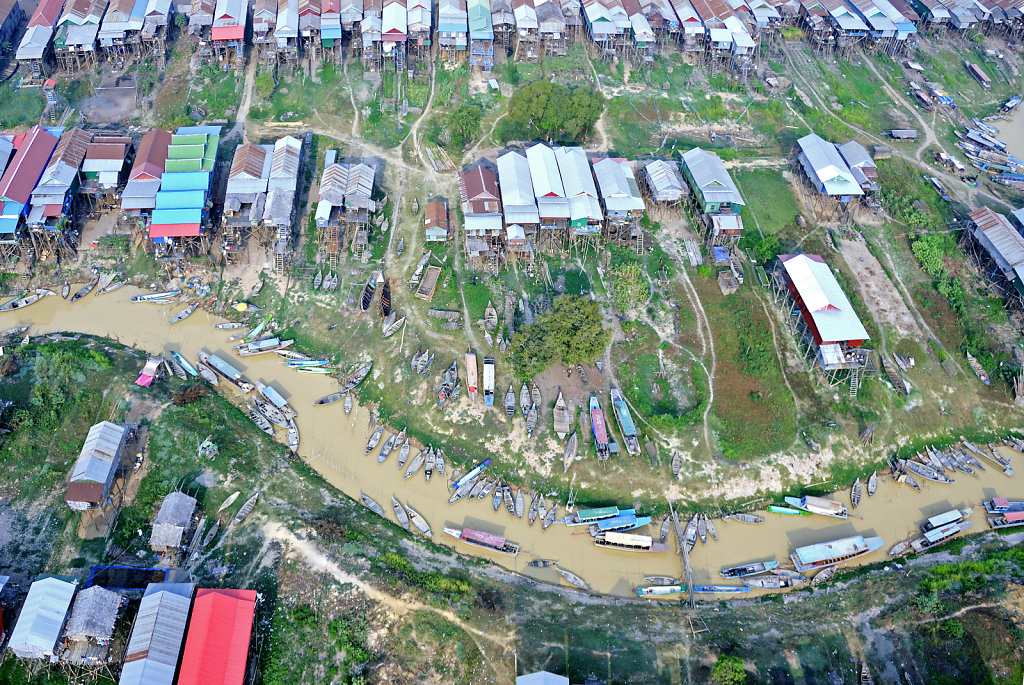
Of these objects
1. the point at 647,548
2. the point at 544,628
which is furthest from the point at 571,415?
the point at 544,628

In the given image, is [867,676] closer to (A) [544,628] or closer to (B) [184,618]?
(A) [544,628]

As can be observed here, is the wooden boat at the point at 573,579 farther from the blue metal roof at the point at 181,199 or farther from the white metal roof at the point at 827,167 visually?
the blue metal roof at the point at 181,199

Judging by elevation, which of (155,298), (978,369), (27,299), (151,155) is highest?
(978,369)

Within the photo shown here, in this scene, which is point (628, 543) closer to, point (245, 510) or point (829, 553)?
point (829, 553)

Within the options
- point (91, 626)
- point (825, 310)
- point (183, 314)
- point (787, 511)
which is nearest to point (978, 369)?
point (825, 310)

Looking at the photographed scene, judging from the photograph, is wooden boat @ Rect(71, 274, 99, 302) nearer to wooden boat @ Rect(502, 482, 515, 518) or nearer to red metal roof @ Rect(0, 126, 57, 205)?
red metal roof @ Rect(0, 126, 57, 205)

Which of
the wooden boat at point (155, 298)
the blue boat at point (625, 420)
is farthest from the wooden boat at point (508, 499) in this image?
the wooden boat at point (155, 298)

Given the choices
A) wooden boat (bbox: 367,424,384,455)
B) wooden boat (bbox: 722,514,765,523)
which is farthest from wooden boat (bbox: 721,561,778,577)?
wooden boat (bbox: 367,424,384,455)
